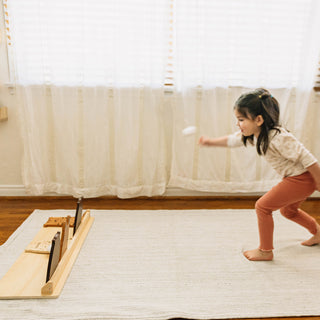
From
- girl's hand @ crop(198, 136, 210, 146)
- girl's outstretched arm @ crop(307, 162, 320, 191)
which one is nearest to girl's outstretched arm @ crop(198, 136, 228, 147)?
girl's hand @ crop(198, 136, 210, 146)

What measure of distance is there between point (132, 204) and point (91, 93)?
0.80 m

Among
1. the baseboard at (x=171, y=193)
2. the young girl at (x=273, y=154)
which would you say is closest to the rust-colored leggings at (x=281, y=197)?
the young girl at (x=273, y=154)

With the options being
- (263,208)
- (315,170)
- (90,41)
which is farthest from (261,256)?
(90,41)

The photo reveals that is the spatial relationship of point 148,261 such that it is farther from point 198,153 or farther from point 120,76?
point 120,76

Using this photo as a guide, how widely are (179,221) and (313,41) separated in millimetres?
1472

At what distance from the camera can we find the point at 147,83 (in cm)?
212

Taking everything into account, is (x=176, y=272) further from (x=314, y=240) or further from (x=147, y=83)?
(x=147, y=83)

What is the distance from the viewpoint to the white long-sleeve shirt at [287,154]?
54.1 inches

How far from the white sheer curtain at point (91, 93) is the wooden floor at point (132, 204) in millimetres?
77

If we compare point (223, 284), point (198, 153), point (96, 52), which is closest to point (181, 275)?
point (223, 284)

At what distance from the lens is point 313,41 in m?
2.11

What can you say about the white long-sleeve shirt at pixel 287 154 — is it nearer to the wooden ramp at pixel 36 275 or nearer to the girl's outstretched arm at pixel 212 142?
the girl's outstretched arm at pixel 212 142

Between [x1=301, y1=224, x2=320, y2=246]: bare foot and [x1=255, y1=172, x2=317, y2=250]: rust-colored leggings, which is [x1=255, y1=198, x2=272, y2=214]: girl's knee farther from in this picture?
[x1=301, y1=224, x2=320, y2=246]: bare foot

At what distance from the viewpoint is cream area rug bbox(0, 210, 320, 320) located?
119 cm
